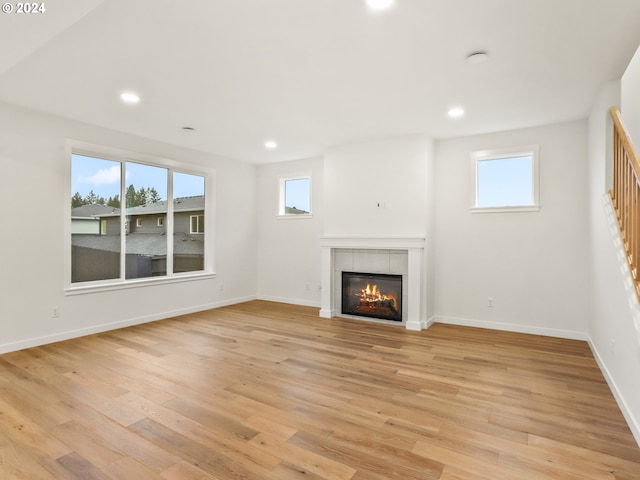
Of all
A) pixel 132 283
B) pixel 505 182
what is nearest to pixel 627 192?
pixel 505 182

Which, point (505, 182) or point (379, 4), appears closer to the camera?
point (379, 4)

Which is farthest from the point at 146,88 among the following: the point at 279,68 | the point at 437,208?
the point at 437,208

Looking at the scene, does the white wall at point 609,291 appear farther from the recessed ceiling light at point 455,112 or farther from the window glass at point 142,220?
the window glass at point 142,220

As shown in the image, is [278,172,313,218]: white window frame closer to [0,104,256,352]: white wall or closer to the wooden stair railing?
[0,104,256,352]: white wall

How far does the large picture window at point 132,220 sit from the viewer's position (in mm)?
4559

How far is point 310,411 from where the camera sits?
253cm

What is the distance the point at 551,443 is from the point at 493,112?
3.31 meters

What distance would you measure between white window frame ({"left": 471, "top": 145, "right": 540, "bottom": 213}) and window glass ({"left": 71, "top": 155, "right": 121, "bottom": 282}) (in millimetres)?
4947

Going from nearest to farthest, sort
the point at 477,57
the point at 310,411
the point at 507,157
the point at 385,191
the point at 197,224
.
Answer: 1. the point at 310,411
2. the point at 477,57
3. the point at 507,157
4. the point at 385,191
5. the point at 197,224

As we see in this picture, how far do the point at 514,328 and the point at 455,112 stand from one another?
287 cm

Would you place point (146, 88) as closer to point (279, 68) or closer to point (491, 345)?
point (279, 68)

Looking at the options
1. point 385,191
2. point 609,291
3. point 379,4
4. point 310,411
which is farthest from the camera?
point 385,191

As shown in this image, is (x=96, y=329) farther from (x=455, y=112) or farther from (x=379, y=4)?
(x=455, y=112)

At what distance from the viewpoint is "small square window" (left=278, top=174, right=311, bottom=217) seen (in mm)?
6516
